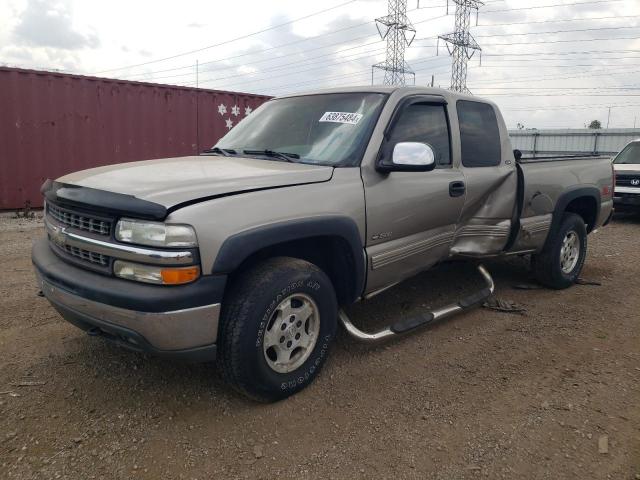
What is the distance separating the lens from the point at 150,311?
2305 mm

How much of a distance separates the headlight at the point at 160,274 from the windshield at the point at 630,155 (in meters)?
11.6

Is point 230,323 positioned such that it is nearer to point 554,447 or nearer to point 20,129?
point 554,447

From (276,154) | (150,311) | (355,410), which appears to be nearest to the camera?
(150,311)

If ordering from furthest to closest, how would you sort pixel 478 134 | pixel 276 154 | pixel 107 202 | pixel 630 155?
pixel 630 155
pixel 478 134
pixel 276 154
pixel 107 202

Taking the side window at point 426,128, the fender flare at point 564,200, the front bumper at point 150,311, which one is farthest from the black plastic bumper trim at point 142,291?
the fender flare at point 564,200

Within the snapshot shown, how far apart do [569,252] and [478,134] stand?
1905 millimetres

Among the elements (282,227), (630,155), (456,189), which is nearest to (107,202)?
(282,227)

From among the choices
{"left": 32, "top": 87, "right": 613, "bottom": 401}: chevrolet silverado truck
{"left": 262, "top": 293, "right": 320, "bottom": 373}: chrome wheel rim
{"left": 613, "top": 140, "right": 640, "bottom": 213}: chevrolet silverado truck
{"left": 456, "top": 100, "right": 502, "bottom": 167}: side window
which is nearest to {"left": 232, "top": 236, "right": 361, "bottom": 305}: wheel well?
{"left": 32, "top": 87, "right": 613, "bottom": 401}: chevrolet silverado truck

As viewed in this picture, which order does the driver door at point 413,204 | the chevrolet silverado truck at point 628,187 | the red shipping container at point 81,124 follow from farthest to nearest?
the chevrolet silverado truck at point 628,187
the red shipping container at point 81,124
the driver door at point 413,204

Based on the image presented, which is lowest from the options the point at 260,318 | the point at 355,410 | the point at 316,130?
the point at 355,410

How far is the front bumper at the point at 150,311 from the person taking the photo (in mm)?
2322

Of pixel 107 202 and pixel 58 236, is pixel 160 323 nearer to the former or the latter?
pixel 107 202

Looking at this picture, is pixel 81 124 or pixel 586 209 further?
pixel 81 124

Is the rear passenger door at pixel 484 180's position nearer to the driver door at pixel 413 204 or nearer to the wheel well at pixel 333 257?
the driver door at pixel 413 204
